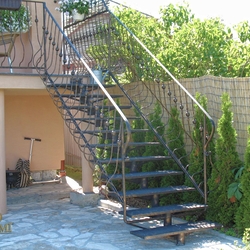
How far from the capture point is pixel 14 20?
26.6 ft

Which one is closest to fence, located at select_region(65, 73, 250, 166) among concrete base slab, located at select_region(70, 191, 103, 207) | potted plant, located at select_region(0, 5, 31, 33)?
concrete base slab, located at select_region(70, 191, 103, 207)

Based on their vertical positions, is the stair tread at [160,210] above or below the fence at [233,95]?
below

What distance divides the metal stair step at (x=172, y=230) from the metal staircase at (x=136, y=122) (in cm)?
1

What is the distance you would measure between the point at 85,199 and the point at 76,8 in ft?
11.1

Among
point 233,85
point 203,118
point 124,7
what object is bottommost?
point 203,118

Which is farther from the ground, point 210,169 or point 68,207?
point 210,169

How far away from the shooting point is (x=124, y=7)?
9320 millimetres

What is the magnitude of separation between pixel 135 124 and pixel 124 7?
2.87m

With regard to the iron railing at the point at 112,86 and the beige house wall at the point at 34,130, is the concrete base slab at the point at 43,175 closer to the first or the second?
the beige house wall at the point at 34,130

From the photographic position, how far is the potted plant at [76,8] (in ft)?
27.2

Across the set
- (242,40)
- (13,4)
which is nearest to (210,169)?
(242,40)

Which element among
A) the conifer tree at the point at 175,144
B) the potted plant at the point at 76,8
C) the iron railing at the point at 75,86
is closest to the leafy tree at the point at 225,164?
the conifer tree at the point at 175,144

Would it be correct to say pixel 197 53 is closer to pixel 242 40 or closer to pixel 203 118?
pixel 242 40

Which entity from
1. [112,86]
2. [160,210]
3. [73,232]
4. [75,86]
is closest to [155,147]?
[112,86]
